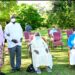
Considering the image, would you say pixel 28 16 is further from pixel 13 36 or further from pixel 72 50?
pixel 13 36

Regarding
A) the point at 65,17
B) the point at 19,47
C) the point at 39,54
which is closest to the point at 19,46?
the point at 19,47

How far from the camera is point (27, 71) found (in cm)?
1299

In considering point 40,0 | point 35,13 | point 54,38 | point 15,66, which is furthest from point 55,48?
point 40,0

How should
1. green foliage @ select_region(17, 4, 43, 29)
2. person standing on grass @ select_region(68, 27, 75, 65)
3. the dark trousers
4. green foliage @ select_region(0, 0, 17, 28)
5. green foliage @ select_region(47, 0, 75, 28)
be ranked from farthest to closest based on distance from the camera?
green foliage @ select_region(17, 4, 43, 29) → green foliage @ select_region(47, 0, 75, 28) → green foliage @ select_region(0, 0, 17, 28) → person standing on grass @ select_region(68, 27, 75, 65) → the dark trousers

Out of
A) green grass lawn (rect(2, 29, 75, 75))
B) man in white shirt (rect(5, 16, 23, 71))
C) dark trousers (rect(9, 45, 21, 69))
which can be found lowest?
green grass lawn (rect(2, 29, 75, 75))

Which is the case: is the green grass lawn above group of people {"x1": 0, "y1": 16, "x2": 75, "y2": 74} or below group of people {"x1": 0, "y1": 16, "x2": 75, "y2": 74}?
below

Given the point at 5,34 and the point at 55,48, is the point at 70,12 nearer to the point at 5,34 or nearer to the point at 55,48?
the point at 55,48

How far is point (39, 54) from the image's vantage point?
12.8m

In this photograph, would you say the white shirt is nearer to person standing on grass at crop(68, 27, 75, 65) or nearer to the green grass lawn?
the green grass lawn

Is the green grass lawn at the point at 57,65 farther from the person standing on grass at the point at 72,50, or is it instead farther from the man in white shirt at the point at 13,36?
the man in white shirt at the point at 13,36

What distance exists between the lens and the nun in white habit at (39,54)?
1271 cm

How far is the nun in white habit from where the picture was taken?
12712 mm

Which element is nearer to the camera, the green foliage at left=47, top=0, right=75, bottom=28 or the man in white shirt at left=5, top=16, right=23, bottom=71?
the man in white shirt at left=5, top=16, right=23, bottom=71

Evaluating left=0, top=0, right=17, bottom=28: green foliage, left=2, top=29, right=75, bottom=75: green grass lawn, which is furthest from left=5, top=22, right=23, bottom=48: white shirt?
left=0, top=0, right=17, bottom=28: green foliage
